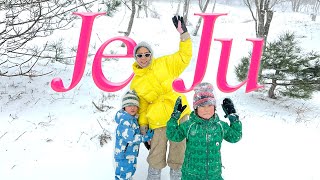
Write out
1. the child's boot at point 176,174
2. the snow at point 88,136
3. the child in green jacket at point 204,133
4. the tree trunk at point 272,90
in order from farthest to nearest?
the tree trunk at point 272,90 → the snow at point 88,136 → the child's boot at point 176,174 → the child in green jacket at point 204,133

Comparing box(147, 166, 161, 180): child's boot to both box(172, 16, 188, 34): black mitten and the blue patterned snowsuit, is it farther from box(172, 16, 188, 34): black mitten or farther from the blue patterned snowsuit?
box(172, 16, 188, 34): black mitten

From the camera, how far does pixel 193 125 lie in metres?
2.73

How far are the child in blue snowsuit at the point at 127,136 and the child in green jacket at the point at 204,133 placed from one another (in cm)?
60

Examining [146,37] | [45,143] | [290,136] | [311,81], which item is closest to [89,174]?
[45,143]

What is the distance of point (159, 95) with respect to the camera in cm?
340

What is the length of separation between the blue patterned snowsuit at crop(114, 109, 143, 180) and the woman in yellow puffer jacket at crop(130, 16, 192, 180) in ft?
0.49

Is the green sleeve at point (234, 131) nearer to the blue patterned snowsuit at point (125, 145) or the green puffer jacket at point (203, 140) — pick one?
the green puffer jacket at point (203, 140)

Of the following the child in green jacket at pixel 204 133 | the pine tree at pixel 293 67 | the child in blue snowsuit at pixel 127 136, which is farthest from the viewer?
the pine tree at pixel 293 67

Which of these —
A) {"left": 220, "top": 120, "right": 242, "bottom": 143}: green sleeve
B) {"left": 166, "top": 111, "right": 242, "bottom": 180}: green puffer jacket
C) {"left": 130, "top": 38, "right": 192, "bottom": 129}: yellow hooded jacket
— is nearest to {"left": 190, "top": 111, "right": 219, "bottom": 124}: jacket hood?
{"left": 166, "top": 111, "right": 242, "bottom": 180}: green puffer jacket

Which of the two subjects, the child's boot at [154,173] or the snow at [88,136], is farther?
the snow at [88,136]

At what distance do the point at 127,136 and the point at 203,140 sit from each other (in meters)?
0.87

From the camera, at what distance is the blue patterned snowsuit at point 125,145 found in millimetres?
3258

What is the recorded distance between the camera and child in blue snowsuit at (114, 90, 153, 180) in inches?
128

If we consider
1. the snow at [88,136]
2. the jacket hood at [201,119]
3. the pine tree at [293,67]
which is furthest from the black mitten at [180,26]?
the pine tree at [293,67]
